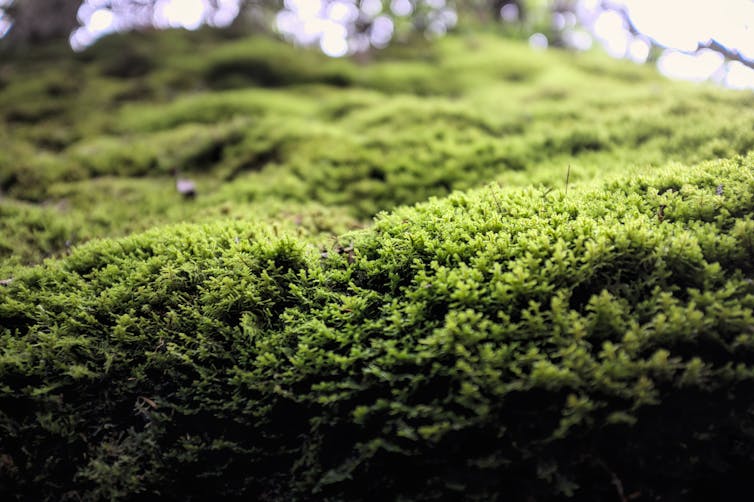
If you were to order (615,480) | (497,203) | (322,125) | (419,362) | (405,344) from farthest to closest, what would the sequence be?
(322,125), (497,203), (405,344), (419,362), (615,480)

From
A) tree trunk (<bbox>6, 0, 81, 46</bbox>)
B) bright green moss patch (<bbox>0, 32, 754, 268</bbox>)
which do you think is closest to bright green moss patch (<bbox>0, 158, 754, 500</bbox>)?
bright green moss patch (<bbox>0, 32, 754, 268</bbox>)

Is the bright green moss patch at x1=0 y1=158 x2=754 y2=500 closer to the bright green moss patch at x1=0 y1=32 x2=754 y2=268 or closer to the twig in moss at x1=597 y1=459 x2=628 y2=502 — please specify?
the twig in moss at x1=597 y1=459 x2=628 y2=502

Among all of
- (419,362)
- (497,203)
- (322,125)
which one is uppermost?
(322,125)

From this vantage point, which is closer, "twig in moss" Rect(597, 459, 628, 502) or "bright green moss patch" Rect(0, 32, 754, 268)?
"twig in moss" Rect(597, 459, 628, 502)

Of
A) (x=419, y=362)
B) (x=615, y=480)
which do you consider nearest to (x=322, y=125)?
(x=419, y=362)

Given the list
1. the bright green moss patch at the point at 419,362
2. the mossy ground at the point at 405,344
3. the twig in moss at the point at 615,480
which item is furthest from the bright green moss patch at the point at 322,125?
the twig in moss at the point at 615,480

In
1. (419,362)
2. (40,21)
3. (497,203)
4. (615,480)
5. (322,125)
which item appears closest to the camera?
(615,480)

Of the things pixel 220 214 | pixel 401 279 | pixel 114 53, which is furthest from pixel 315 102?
pixel 401 279

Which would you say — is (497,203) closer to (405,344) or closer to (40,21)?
(405,344)
